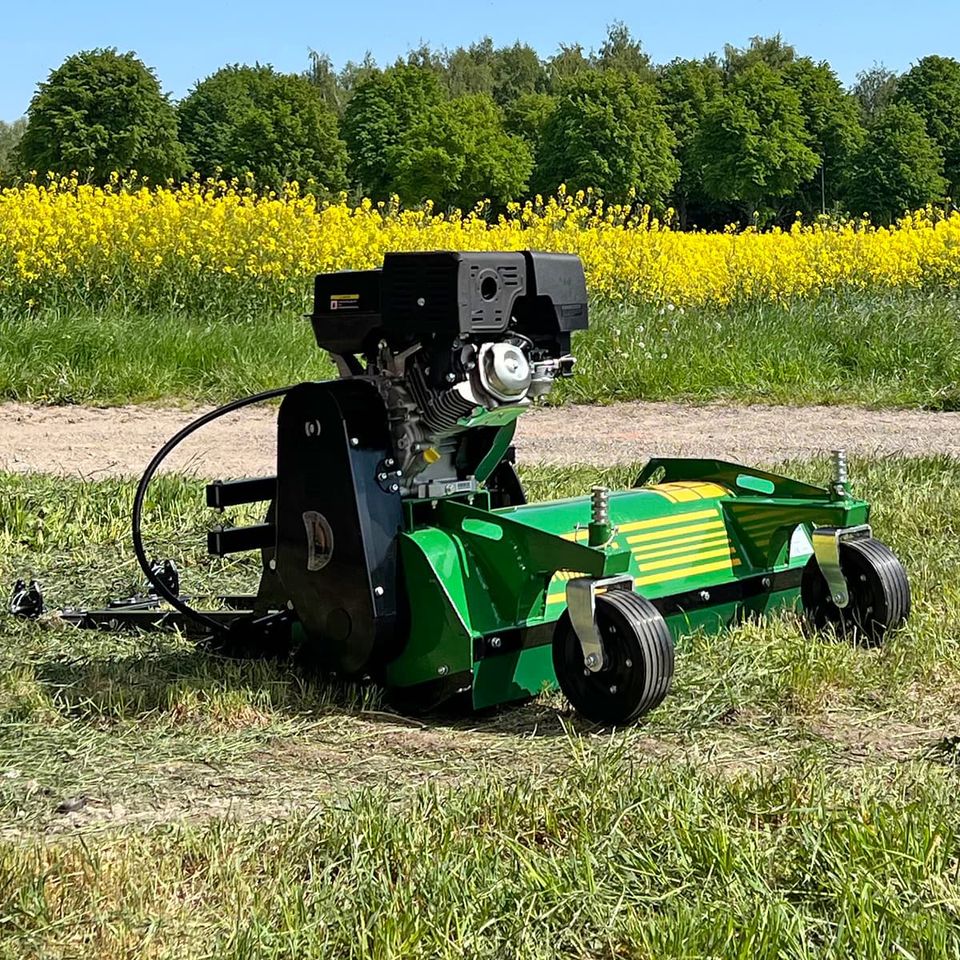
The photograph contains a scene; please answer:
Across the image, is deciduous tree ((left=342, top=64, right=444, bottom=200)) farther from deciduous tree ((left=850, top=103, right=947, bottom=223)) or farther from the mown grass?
the mown grass

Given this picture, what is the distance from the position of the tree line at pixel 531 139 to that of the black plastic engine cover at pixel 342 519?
3703 centimetres

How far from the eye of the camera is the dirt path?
288 inches

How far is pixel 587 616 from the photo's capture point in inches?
121

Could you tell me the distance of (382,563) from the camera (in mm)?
3381

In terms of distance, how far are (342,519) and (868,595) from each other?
1.43 m

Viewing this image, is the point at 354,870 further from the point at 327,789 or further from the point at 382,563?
the point at 382,563

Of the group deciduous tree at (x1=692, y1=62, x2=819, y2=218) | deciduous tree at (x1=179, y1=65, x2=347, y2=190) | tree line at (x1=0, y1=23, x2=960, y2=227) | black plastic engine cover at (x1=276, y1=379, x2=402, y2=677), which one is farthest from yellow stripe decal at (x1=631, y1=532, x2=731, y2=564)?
deciduous tree at (x1=692, y1=62, x2=819, y2=218)

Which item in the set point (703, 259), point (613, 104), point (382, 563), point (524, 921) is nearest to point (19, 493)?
point (382, 563)

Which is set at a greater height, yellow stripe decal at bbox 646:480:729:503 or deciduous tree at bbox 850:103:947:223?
deciduous tree at bbox 850:103:947:223

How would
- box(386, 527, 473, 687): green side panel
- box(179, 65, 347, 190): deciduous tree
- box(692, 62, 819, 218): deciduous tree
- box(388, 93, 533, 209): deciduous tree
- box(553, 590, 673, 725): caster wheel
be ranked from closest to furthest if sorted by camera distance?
1. box(553, 590, 673, 725): caster wheel
2. box(386, 527, 473, 687): green side panel
3. box(388, 93, 533, 209): deciduous tree
4. box(179, 65, 347, 190): deciduous tree
5. box(692, 62, 819, 218): deciduous tree

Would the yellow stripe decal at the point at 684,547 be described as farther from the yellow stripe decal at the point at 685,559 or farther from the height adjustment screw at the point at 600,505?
the height adjustment screw at the point at 600,505

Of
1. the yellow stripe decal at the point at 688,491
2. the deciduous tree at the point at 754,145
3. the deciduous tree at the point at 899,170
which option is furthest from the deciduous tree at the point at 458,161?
the yellow stripe decal at the point at 688,491

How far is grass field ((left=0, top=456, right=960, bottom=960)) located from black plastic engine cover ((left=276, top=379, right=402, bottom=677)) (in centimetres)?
16

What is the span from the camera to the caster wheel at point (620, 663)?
3.03 metres
